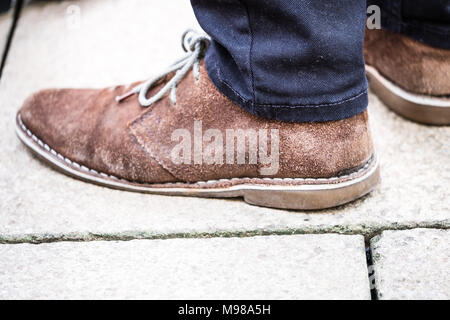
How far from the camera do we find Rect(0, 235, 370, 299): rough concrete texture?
0.97 m

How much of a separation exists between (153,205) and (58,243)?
21cm

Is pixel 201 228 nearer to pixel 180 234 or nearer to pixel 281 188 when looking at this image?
pixel 180 234

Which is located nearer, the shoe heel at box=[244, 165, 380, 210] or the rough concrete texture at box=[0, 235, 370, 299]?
the rough concrete texture at box=[0, 235, 370, 299]

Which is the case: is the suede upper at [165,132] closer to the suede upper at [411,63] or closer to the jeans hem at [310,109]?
the jeans hem at [310,109]

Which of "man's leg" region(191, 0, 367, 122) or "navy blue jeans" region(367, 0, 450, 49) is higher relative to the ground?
"man's leg" region(191, 0, 367, 122)

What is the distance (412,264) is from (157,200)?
54 cm

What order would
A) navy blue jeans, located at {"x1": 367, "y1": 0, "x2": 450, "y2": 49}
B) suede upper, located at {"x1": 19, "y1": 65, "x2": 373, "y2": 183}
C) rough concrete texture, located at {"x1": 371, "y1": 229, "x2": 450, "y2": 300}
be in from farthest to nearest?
navy blue jeans, located at {"x1": 367, "y1": 0, "x2": 450, "y2": 49} < suede upper, located at {"x1": 19, "y1": 65, "x2": 373, "y2": 183} < rough concrete texture, located at {"x1": 371, "y1": 229, "x2": 450, "y2": 300}

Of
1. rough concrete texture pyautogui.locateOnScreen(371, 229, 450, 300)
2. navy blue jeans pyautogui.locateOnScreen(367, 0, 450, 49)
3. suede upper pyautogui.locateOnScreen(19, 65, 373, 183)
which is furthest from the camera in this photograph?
navy blue jeans pyautogui.locateOnScreen(367, 0, 450, 49)

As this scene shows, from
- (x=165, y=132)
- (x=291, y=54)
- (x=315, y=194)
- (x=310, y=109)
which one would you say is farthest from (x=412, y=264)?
(x=165, y=132)

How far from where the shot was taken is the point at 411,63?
1.30 meters

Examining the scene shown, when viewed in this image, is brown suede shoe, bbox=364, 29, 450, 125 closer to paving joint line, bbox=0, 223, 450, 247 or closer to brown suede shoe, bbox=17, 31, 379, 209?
brown suede shoe, bbox=17, 31, 379, 209

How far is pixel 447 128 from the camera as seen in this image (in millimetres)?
1309

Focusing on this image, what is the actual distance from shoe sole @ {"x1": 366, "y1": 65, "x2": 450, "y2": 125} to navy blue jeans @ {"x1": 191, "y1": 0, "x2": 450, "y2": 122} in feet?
1.01

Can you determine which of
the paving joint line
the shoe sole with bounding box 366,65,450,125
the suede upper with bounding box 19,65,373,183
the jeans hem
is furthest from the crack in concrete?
the shoe sole with bounding box 366,65,450,125
